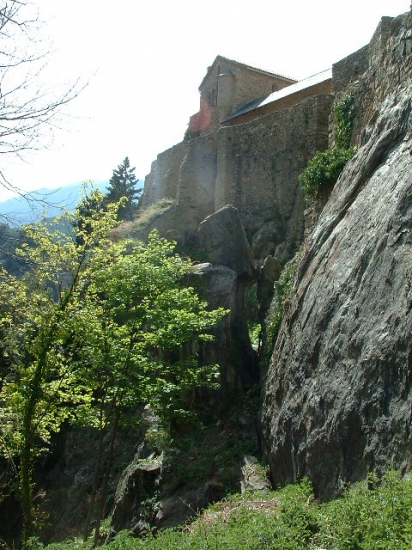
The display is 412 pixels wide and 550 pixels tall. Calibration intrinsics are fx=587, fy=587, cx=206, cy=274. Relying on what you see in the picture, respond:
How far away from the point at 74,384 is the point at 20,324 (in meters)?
1.61

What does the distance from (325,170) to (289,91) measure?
614 inches

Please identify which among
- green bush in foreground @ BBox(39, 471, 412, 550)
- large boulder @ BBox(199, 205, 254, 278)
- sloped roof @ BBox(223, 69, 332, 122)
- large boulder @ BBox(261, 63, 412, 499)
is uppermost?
sloped roof @ BBox(223, 69, 332, 122)

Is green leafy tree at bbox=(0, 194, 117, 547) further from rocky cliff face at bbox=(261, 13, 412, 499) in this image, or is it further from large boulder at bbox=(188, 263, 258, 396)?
rocky cliff face at bbox=(261, 13, 412, 499)

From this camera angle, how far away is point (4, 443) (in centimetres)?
1105

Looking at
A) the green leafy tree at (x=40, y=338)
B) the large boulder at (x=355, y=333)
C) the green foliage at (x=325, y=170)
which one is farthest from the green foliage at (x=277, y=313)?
the green leafy tree at (x=40, y=338)

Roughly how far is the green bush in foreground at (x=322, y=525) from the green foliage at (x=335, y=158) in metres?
7.36

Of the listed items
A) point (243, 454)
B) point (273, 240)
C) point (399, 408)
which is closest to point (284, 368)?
point (243, 454)

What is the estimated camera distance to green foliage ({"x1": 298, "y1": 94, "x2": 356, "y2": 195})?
42.8 ft

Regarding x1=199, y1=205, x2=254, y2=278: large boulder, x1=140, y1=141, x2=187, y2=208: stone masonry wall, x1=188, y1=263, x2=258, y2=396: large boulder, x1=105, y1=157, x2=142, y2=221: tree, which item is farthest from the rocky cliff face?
x1=105, y1=157, x2=142, y2=221: tree

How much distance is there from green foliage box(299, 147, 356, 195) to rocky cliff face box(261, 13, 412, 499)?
221cm

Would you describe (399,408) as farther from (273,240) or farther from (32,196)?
(273,240)

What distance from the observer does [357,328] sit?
24.6 feet

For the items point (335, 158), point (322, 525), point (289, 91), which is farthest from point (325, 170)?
point (289, 91)

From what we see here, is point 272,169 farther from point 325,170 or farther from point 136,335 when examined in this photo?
point 136,335
